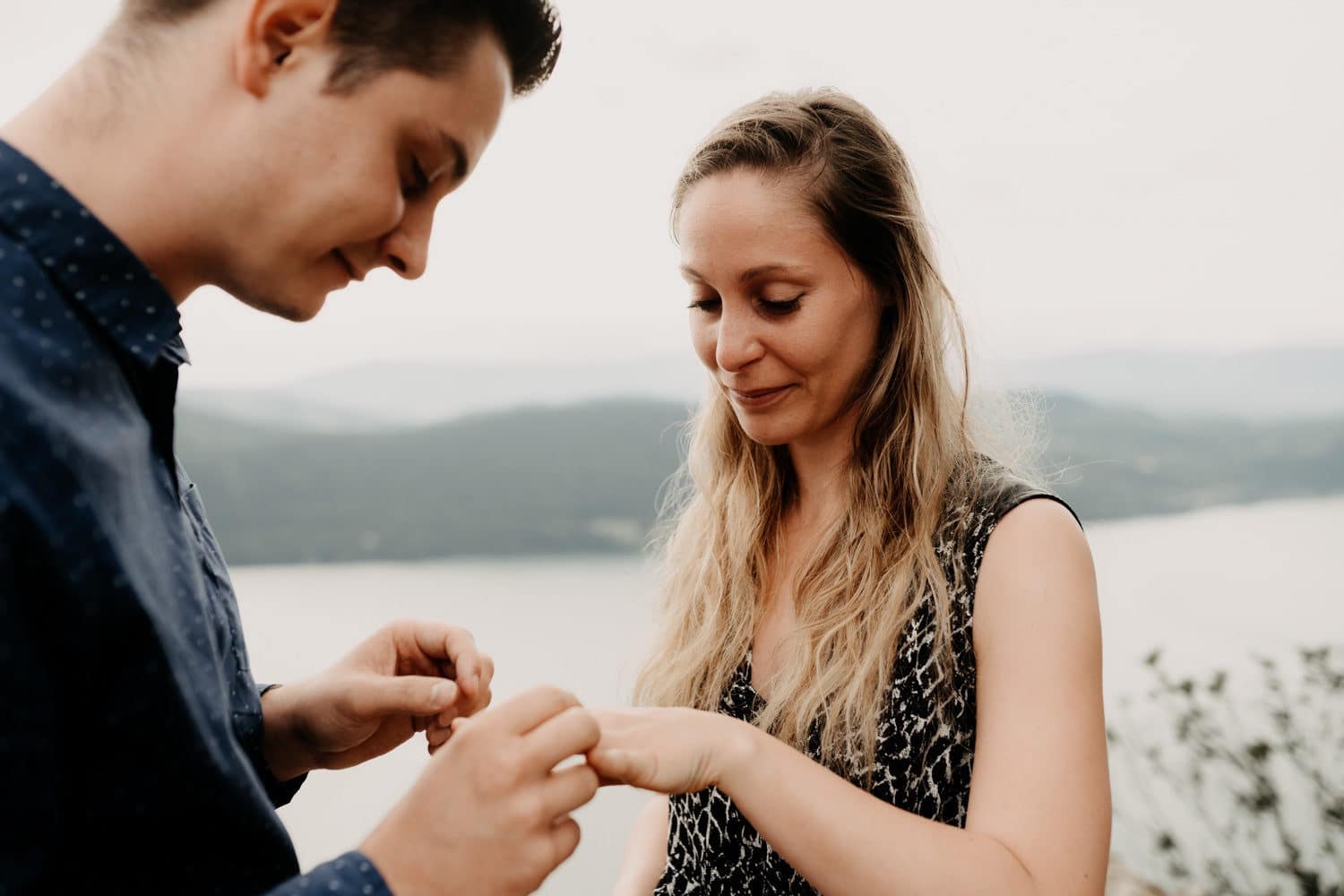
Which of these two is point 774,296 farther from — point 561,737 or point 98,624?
point 98,624

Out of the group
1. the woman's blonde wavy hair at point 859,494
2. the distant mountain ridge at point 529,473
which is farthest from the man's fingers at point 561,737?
the distant mountain ridge at point 529,473

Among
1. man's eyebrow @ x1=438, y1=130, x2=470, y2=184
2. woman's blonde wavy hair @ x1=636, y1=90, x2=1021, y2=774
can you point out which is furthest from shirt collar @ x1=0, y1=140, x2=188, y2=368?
woman's blonde wavy hair @ x1=636, y1=90, x2=1021, y2=774

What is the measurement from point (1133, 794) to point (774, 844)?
2229 mm

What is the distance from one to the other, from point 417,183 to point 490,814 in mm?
618

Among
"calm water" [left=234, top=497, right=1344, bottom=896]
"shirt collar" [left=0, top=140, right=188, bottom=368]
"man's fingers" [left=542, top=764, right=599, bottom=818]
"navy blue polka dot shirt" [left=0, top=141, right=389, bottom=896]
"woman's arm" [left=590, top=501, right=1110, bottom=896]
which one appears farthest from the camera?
"calm water" [left=234, top=497, right=1344, bottom=896]

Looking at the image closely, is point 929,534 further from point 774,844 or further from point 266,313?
point 266,313

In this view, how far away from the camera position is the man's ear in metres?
0.86

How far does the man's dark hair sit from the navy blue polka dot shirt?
0.21 meters

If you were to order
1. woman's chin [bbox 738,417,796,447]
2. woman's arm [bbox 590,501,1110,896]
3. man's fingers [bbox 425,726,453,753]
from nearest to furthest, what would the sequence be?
woman's arm [bbox 590,501,1110,896] < man's fingers [bbox 425,726,453,753] < woman's chin [bbox 738,417,796,447]

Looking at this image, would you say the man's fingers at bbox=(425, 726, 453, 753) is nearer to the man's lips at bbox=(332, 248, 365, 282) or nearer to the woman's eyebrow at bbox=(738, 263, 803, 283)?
the man's lips at bbox=(332, 248, 365, 282)

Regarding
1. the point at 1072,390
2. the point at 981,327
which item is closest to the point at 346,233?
the point at 981,327

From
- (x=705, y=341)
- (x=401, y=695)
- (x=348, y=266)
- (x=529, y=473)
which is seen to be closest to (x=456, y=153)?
(x=348, y=266)

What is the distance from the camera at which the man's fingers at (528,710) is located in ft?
2.95

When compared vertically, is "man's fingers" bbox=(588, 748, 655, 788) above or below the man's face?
below
